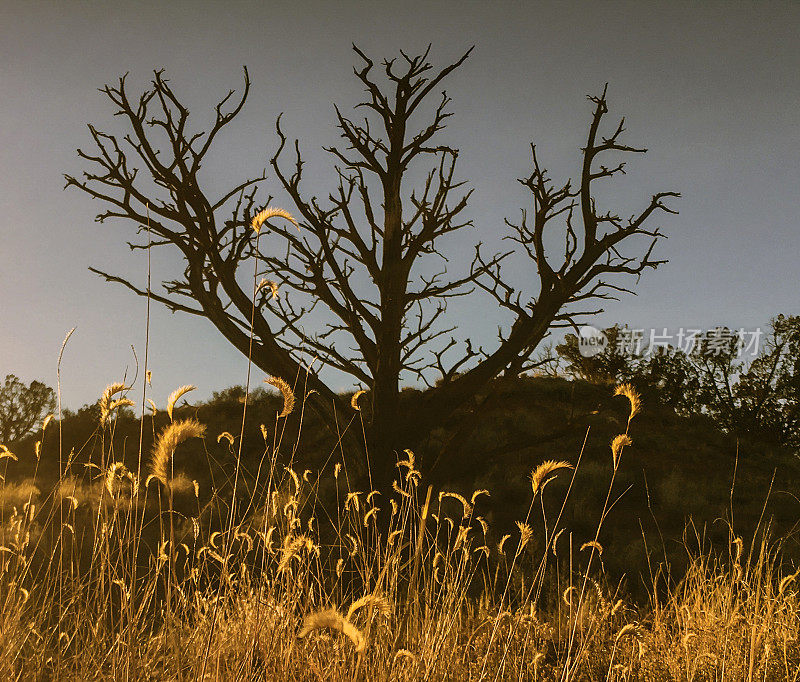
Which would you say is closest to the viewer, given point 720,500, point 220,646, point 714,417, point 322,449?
point 220,646

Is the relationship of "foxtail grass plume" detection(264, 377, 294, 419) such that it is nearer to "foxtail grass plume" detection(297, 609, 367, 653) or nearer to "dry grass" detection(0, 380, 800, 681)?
"dry grass" detection(0, 380, 800, 681)

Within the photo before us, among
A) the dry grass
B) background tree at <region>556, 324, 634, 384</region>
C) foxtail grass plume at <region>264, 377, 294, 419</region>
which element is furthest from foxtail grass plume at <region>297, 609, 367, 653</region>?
background tree at <region>556, 324, 634, 384</region>

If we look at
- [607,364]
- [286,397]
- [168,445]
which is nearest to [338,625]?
[168,445]

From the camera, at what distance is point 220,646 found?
2963 mm

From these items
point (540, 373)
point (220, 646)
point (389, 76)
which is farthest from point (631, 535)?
point (540, 373)

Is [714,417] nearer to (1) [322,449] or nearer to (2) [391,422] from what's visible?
(1) [322,449]

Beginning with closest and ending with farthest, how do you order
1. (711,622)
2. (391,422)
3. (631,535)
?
(711,622)
(391,422)
(631,535)

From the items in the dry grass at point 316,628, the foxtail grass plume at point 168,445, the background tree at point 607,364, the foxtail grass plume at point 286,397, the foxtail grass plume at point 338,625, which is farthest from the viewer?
the background tree at point 607,364

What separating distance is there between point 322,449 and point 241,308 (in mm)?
5541

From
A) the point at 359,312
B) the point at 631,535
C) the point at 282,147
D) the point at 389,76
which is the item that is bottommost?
the point at 631,535

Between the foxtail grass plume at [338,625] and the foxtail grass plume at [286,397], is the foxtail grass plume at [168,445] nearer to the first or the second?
the foxtail grass plume at [338,625]

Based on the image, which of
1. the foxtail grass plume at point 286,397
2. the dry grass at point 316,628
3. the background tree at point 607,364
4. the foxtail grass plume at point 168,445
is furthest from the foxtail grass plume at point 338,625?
the background tree at point 607,364

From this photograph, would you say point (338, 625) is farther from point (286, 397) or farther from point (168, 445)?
point (286, 397)

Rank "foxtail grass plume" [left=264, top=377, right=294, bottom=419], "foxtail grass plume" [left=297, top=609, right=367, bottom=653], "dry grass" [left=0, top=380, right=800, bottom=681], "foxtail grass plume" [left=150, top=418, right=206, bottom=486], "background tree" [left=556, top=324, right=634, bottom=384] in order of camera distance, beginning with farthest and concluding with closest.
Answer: "background tree" [left=556, top=324, right=634, bottom=384], "foxtail grass plume" [left=264, top=377, right=294, bottom=419], "dry grass" [left=0, top=380, right=800, bottom=681], "foxtail grass plume" [left=150, top=418, right=206, bottom=486], "foxtail grass plume" [left=297, top=609, right=367, bottom=653]
